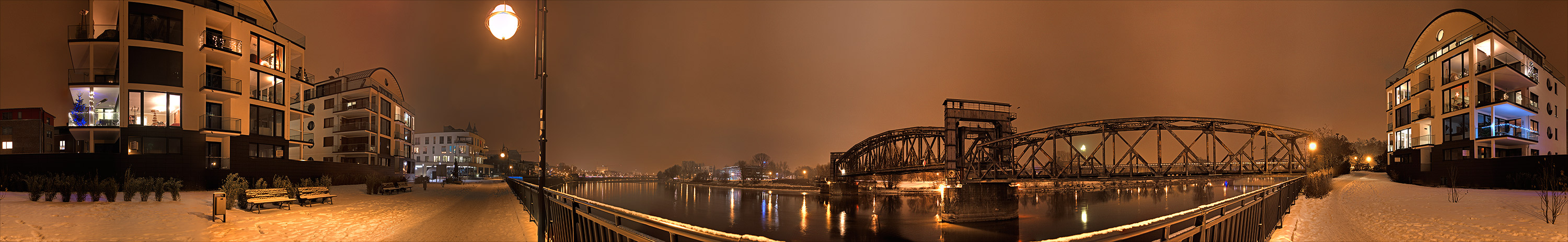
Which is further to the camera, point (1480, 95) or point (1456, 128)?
point (1456, 128)

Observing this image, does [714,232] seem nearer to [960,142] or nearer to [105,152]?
[960,142]

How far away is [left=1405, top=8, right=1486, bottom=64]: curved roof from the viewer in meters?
36.2

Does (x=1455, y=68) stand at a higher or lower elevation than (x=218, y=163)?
higher

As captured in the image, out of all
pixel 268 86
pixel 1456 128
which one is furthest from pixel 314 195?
pixel 1456 128

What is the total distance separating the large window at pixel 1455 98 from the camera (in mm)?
35000

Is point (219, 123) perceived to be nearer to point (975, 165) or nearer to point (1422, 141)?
point (975, 165)

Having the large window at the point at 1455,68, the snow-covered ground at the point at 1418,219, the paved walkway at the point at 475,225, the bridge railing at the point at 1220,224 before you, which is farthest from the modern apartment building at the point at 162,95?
the large window at the point at 1455,68

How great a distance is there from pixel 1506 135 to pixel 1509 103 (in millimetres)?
2034

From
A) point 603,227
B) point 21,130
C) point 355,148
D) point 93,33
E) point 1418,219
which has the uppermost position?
point 93,33

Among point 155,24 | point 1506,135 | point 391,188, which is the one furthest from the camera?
point 1506,135

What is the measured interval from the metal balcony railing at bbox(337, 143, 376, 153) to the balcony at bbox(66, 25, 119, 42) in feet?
76.4

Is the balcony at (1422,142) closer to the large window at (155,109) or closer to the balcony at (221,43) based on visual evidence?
the balcony at (221,43)

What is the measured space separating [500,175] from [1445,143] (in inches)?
5184

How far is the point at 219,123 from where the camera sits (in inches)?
1197
